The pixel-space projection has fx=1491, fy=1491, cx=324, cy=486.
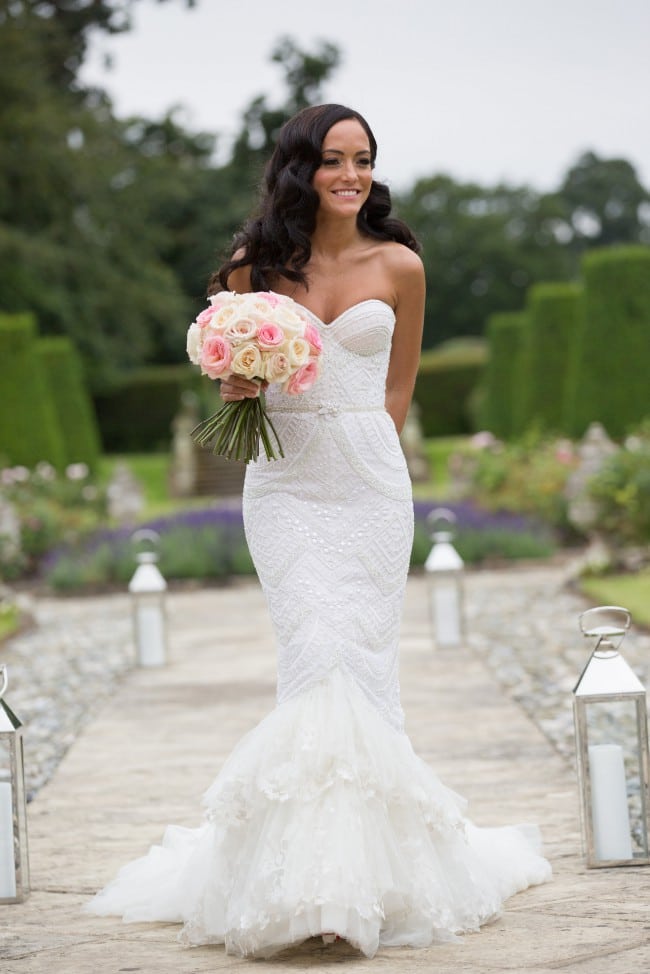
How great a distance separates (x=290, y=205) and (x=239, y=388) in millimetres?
543

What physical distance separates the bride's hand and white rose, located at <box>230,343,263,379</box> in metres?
0.06

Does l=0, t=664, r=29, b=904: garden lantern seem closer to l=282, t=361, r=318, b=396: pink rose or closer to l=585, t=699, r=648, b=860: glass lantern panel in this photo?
l=282, t=361, r=318, b=396: pink rose

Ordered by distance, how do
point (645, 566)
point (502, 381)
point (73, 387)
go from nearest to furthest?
point (645, 566) → point (73, 387) → point (502, 381)

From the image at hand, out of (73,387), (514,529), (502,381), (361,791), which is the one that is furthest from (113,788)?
(502,381)

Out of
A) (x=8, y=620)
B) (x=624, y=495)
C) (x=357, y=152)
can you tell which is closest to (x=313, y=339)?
(x=357, y=152)

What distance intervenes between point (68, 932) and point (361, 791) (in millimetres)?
917

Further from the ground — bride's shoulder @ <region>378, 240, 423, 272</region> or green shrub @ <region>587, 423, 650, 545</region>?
bride's shoulder @ <region>378, 240, 423, 272</region>

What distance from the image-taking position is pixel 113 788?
596cm

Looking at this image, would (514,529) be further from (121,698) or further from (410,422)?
(410,422)

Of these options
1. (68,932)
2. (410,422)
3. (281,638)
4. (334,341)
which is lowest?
(68,932)

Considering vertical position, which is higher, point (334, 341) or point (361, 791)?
point (334, 341)

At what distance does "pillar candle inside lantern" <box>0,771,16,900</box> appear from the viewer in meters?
4.34

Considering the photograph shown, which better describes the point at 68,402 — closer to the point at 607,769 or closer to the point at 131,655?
the point at 131,655

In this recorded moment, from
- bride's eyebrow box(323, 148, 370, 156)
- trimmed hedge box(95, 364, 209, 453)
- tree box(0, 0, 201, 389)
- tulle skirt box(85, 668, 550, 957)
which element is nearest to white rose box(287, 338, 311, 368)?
bride's eyebrow box(323, 148, 370, 156)
